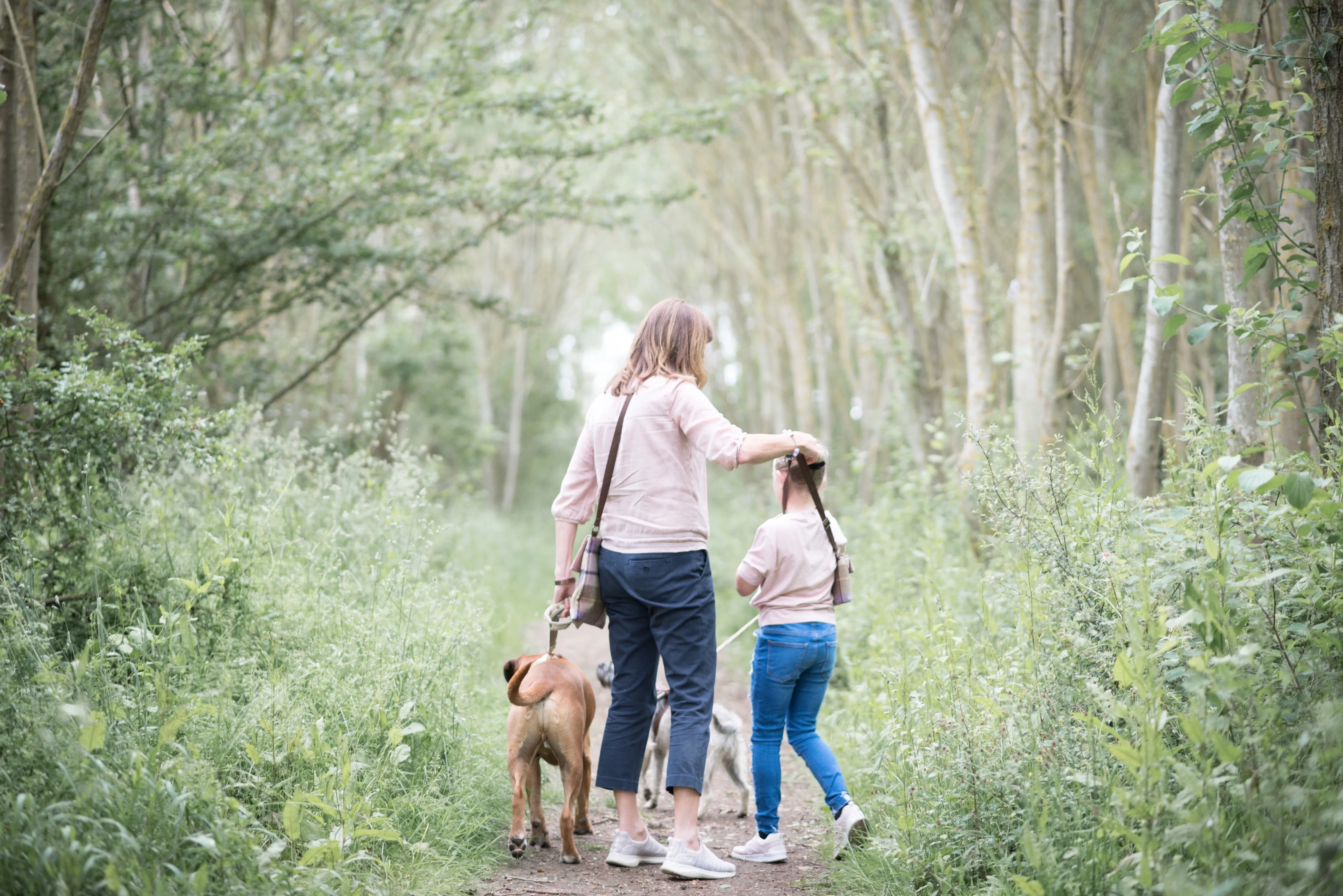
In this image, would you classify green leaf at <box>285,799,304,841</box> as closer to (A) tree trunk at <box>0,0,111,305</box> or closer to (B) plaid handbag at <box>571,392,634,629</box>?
(B) plaid handbag at <box>571,392,634,629</box>

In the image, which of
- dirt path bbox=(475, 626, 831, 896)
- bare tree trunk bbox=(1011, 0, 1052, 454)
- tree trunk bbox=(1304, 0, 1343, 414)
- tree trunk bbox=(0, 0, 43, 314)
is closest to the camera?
tree trunk bbox=(1304, 0, 1343, 414)

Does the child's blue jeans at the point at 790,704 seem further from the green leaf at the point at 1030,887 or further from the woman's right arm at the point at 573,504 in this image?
the green leaf at the point at 1030,887

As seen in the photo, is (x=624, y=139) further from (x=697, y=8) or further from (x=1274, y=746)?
(x=1274, y=746)

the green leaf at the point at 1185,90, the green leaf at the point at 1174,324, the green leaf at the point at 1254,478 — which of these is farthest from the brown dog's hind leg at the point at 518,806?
the green leaf at the point at 1185,90

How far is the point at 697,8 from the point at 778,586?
516 inches

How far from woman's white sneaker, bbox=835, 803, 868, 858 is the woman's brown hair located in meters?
1.89

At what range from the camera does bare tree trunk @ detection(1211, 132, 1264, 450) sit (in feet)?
15.6

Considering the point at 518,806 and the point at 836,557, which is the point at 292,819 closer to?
the point at 518,806

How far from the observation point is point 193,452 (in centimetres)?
498

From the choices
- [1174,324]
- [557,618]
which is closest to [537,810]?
[557,618]

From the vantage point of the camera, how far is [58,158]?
4.86 meters

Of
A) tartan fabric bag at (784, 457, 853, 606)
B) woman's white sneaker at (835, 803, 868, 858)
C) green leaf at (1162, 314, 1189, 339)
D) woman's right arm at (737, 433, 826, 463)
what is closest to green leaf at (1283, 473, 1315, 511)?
green leaf at (1162, 314, 1189, 339)

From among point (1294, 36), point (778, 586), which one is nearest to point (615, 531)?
point (778, 586)

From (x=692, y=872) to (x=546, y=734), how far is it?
0.81 m
